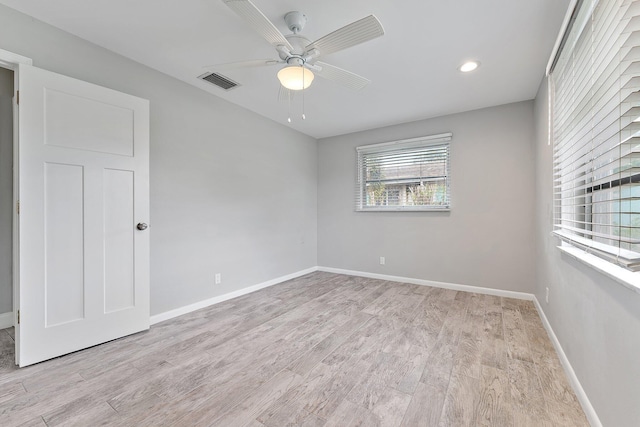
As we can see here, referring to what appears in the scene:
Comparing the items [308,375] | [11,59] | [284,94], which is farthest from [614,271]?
[11,59]

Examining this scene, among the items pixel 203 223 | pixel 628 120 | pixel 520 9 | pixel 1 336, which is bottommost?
pixel 1 336

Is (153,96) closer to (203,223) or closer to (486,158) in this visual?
(203,223)

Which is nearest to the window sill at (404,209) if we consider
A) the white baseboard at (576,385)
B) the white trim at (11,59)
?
the white baseboard at (576,385)

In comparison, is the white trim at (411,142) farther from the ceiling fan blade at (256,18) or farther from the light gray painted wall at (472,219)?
the ceiling fan blade at (256,18)

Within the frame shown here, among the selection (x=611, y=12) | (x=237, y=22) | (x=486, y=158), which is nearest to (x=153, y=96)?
(x=237, y=22)

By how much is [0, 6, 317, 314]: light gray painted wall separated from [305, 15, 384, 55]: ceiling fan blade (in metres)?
1.81

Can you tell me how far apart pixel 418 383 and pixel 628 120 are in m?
1.73

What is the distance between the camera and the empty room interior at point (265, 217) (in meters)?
1.47

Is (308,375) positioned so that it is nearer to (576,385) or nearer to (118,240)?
(576,385)

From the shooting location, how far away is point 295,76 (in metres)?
1.99

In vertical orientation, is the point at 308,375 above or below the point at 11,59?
below

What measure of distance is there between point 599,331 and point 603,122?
3.53ft

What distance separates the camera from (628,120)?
1116 millimetres

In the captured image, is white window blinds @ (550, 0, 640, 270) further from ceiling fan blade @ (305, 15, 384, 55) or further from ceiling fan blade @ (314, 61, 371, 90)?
ceiling fan blade @ (314, 61, 371, 90)
